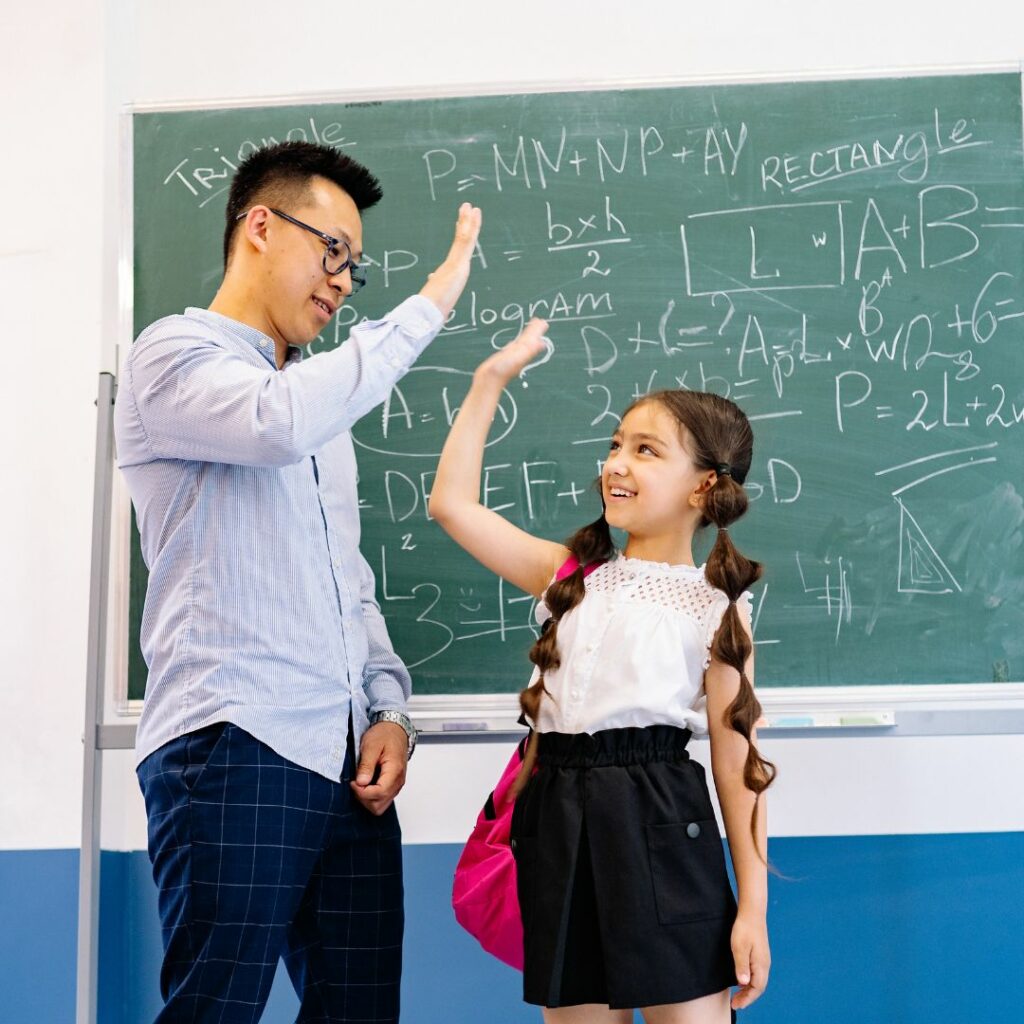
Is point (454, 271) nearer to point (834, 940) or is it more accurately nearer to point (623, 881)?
point (623, 881)

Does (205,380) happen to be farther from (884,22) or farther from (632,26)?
(884,22)

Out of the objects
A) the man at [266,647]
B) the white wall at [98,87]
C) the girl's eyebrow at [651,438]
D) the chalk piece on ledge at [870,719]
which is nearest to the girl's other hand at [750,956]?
the man at [266,647]

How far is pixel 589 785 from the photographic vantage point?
1569 mm

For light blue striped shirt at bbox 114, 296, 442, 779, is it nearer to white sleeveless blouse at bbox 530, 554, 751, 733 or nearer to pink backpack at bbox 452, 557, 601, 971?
pink backpack at bbox 452, 557, 601, 971

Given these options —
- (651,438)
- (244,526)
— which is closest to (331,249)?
(244,526)

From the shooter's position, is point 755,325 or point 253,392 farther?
point 755,325

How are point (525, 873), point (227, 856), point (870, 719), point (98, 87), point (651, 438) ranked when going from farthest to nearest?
point (98, 87) → point (870, 719) → point (651, 438) → point (525, 873) → point (227, 856)

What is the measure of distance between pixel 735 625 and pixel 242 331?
905mm

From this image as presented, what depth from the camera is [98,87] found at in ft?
9.11

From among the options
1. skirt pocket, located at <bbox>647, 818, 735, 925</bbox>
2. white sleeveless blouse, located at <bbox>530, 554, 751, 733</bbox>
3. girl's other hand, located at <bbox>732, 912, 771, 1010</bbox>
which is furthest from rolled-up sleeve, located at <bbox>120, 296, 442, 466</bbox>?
girl's other hand, located at <bbox>732, 912, 771, 1010</bbox>

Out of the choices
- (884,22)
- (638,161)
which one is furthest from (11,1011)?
(884,22)

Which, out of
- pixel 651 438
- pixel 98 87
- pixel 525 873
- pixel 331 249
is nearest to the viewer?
pixel 525 873

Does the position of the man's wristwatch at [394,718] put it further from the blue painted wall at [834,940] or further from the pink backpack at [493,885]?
the blue painted wall at [834,940]

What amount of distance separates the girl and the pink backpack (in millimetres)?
22
